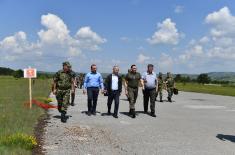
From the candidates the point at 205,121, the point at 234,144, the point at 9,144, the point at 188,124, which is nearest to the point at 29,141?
the point at 9,144

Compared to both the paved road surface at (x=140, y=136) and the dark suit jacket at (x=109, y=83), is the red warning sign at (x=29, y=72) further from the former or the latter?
the dark suit jacket at (x=109, y=83)

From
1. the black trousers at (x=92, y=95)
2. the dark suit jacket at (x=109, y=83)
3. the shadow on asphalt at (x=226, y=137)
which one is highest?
the dark suit jacket at (x=109, y=83)

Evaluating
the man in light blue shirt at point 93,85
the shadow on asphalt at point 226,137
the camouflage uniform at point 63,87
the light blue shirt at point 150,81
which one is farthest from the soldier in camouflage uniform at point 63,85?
the shadow on asphalt at point 226,137

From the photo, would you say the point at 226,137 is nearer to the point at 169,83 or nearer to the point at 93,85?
the point at 93,85

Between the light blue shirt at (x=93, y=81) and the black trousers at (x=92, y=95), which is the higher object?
the light blue shirt at (x=93, y=81)

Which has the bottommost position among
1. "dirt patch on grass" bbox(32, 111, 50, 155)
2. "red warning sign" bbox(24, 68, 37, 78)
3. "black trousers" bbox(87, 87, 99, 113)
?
"dirt patch on grass" bbox(32, 111, 50, 155)

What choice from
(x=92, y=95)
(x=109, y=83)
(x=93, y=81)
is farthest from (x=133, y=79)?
(x=92, y=95)

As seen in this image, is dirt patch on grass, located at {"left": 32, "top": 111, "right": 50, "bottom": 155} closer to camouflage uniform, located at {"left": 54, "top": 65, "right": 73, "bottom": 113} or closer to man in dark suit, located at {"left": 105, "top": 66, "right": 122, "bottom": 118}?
camouflage uniform, located at {"left": 54, "top": 65, "right": 73, "bottom": 113}

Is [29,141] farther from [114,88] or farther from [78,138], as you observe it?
[114,88]

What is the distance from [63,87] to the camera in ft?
52.3

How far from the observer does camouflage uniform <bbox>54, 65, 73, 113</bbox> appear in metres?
15.9

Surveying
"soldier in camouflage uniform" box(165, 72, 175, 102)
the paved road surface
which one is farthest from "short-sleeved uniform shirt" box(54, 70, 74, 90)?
"soldier in camouflage uniform" box(165, 72, 175, 102)

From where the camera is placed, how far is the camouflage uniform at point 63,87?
52.3ft

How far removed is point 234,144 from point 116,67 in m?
7.63
